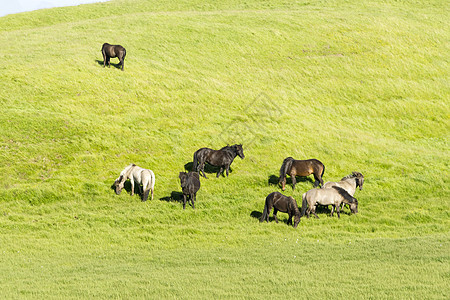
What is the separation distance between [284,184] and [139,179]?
7740 millimetres

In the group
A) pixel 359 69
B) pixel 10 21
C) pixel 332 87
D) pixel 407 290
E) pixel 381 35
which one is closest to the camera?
pixel 407 290

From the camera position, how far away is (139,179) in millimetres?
22312

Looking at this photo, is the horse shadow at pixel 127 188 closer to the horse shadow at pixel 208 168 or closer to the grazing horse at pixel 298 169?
the horse shadow at pixel 208 168

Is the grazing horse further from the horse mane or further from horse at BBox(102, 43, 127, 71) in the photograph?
horse at BBox(102, 43, 127, 71)

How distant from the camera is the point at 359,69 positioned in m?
43.8

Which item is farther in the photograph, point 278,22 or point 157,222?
point 278,22

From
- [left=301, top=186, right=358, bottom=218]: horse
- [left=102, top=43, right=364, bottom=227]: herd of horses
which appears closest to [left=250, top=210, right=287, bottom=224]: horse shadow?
[left=102, top=43, right=364, bottom=227]: herd of horses

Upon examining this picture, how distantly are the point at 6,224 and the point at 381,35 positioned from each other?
45.6m

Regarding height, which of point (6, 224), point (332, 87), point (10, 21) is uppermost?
point (10, 21)

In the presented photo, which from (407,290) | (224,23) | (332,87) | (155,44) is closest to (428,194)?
(407,290)

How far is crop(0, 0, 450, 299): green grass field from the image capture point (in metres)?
14.5

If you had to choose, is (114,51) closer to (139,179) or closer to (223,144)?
(223,144)

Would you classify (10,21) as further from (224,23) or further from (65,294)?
(65,294)

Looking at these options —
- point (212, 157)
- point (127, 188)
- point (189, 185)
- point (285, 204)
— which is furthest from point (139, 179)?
point (285, 204)
